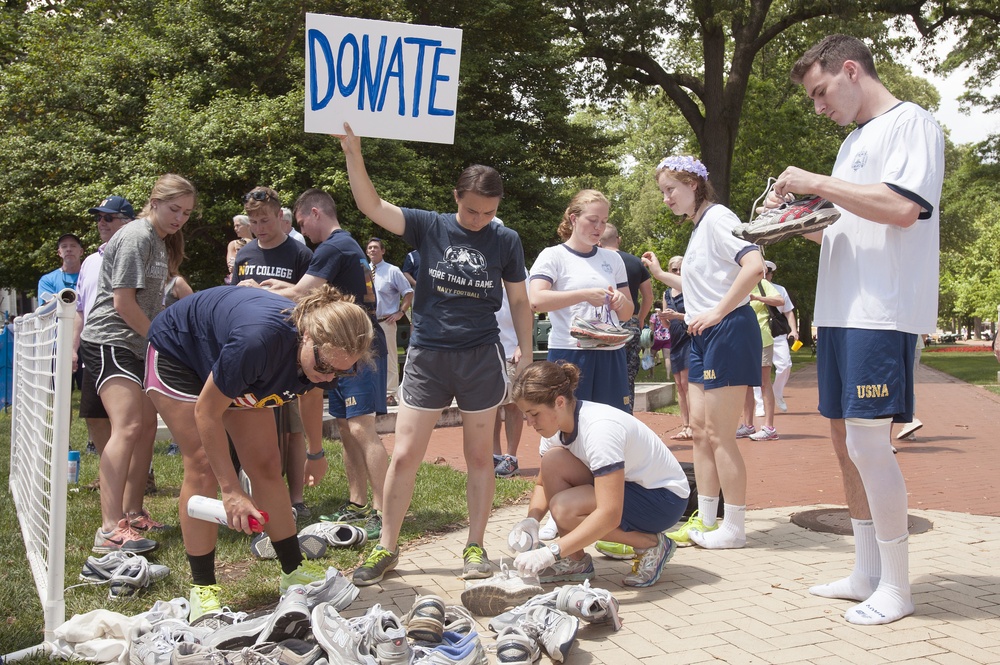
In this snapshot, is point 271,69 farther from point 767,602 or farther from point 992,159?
point 992,159

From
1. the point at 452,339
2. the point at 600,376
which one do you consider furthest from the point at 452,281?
the point at 600,376

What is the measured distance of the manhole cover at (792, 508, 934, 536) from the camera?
509 cm

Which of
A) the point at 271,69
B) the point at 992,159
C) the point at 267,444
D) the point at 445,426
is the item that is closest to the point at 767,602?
the point at 267,444

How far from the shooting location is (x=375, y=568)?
421 cm

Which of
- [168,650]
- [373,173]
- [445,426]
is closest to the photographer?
[168,650]

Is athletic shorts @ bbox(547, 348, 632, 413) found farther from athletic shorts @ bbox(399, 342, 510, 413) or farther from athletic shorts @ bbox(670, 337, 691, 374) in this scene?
athletic shorts @ bbox(670, 337, 691, 374)

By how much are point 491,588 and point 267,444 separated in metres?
1.12

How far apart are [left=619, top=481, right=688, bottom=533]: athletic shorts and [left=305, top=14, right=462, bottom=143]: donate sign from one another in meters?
1.97

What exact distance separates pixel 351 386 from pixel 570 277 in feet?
4.76

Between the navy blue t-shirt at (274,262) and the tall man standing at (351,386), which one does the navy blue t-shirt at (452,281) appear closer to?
the tall man standing at (351,386)

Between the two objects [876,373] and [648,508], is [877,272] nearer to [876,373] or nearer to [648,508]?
[876,373]

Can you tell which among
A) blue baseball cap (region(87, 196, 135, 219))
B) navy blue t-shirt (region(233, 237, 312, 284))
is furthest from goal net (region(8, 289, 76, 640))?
navy blue t-shirt (region(233, 237, 312, 284))

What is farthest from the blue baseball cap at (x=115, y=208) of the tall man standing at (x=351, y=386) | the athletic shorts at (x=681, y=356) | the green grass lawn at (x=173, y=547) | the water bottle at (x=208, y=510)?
the athletic shorts at (x=681, y=356)

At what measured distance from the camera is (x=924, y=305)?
141 inches
